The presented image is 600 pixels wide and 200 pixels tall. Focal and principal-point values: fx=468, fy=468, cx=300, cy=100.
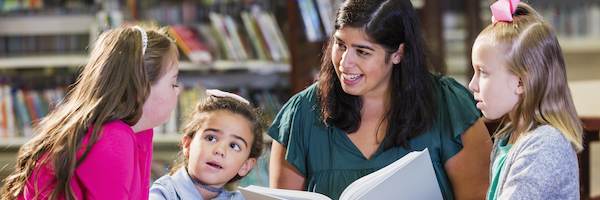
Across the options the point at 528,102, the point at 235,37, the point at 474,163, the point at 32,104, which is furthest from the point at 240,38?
the point at 528,102

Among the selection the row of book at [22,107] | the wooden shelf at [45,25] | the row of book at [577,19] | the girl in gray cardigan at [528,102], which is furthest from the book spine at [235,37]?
the row of book at [577,19]

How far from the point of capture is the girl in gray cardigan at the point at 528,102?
781 mm

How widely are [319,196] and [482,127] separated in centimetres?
47

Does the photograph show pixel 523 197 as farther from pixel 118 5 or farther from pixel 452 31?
pixel 452 31

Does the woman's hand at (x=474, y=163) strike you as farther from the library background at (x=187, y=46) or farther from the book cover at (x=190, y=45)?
the book cover at (x=190, y=45)

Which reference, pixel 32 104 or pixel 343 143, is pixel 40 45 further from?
pixel 343 143

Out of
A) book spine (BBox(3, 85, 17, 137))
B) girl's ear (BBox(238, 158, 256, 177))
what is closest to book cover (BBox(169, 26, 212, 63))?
book spine (BBox(3, 85, 17, 137))

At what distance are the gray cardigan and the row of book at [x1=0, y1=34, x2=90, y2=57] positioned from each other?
246 cm

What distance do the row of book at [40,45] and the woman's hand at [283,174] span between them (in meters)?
1.82

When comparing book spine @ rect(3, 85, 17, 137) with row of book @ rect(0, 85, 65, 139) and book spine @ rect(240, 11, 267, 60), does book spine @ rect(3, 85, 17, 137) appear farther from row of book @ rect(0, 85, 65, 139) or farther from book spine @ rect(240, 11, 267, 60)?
book spine @ rect(240, 11, 267, 60)

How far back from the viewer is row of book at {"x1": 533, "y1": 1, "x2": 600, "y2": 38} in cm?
333

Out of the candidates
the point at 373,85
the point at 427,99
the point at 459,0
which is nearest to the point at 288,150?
the point at 373,85

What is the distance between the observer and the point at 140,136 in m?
1.05

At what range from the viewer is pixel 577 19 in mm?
3369
